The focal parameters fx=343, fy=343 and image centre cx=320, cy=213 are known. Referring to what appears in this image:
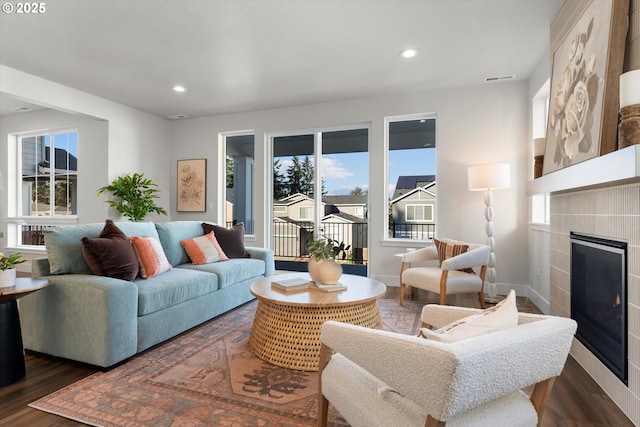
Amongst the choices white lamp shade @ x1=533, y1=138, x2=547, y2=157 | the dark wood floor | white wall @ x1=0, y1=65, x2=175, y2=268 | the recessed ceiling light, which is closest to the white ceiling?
the recessed ceiling light

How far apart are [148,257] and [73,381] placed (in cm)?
105

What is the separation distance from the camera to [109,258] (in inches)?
100

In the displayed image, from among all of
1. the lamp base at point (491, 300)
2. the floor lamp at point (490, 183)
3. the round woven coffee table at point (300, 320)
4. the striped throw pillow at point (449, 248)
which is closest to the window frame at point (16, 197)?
the round woven coffee table at point (300, 320)

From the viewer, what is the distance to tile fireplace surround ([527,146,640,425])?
163 cm

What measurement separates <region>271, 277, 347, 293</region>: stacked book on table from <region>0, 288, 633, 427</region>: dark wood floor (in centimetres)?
131

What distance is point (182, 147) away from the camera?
6105mm

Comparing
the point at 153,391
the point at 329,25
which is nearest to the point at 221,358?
the point at 153,391

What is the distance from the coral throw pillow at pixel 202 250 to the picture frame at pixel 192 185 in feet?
7.41

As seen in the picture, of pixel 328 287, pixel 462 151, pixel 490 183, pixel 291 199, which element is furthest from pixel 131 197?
pixel 490 183

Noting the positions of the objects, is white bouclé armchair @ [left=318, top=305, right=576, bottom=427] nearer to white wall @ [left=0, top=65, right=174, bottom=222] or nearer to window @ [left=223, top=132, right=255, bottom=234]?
window @ [left=223, top=132, right=255, bottom=234]

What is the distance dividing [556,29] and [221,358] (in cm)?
366

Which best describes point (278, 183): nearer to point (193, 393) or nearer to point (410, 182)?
point (410, 182)

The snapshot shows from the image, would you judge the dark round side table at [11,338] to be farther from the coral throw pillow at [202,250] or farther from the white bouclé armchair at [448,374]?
the white bouclé armchair at [448,374]

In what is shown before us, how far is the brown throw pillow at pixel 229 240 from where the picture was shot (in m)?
4.00
